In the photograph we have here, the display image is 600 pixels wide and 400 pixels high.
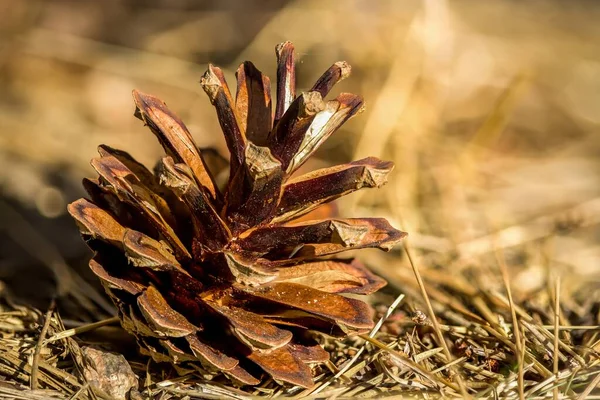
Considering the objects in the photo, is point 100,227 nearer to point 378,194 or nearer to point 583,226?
point 378,194

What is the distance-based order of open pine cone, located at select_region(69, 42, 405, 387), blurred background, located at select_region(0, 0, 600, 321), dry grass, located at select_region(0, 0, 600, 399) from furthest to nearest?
blurred background, located at select_region(0, 0, 600, 321) → dry grass, located at select_region(0, 0, 600, 399) → open pine cone, located at select_region(69, 42, 405, 387)

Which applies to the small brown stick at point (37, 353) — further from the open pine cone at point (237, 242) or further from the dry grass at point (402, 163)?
the open pine cone at point (237, 242)

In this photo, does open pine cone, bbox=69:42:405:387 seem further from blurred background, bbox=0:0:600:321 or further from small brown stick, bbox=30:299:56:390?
blurred background, bbox=0:0:600:321

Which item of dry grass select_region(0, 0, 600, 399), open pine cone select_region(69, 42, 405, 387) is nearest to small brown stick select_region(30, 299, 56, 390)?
dry grass select_region(0, 0, 600, 399)

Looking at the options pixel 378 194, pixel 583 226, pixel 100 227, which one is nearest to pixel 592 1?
pixel 583 226

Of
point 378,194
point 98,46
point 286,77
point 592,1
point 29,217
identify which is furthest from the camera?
point 592,1

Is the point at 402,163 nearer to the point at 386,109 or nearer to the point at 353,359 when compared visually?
the point at 386,109

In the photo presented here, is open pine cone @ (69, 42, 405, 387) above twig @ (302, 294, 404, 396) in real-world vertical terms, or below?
above

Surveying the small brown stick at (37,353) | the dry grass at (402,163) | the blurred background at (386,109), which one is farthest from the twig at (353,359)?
the small brown stick at (37,353)
